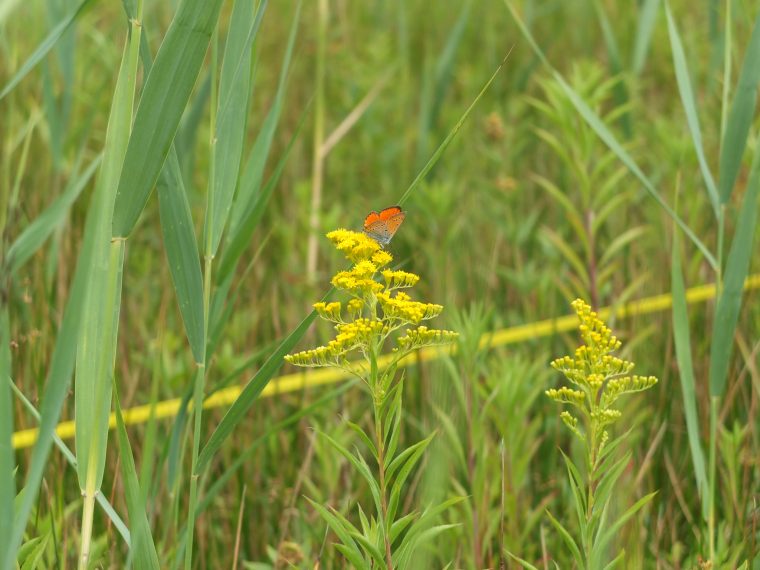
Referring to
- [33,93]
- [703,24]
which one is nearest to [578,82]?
[33,93]

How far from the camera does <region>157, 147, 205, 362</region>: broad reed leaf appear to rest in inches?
47.6

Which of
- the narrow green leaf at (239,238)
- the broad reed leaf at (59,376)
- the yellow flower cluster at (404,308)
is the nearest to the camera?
the broad reed leaf at (59,376)

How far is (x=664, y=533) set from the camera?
6.18 feet

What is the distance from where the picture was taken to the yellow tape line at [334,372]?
2047 mm

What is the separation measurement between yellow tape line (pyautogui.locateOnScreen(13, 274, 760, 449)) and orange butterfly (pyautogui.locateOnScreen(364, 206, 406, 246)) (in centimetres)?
68

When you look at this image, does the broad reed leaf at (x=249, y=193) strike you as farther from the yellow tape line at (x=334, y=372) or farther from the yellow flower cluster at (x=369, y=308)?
the yellow tape line at (x=334, y=372)

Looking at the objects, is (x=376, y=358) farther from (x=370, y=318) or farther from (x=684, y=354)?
(x=684, y=354)

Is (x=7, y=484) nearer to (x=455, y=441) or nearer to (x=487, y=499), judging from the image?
(x=455, y=441)

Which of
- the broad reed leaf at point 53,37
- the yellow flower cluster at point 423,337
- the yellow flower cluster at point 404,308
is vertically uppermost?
the broad reed leaf at point 53,37

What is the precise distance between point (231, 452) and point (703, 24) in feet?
11.6

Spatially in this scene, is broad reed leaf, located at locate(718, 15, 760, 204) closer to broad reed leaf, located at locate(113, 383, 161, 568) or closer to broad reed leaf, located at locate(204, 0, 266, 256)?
broad reed leaf, located at locate(204, 0, 266, 256)

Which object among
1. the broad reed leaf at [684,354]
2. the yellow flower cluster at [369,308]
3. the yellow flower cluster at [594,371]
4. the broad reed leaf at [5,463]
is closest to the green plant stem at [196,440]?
the yellow flower cluster at [369,308]

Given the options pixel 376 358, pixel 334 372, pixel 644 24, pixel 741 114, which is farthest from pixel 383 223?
pixel 644 24

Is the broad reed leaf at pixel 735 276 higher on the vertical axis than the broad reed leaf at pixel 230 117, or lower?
lower
